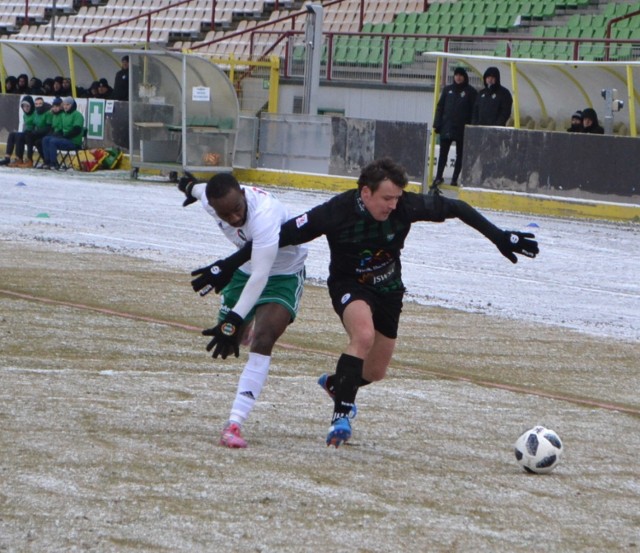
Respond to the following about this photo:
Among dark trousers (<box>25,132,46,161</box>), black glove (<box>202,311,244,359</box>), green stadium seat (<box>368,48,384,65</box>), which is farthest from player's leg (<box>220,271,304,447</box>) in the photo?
green stadium seat (<box>368,48,384,65</box>)

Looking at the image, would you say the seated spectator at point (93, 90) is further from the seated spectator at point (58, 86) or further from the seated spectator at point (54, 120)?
the seated spectator at point (54, 120)

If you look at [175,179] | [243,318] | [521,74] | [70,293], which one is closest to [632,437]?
[243,318]

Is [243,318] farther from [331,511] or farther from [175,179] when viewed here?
[175,179]

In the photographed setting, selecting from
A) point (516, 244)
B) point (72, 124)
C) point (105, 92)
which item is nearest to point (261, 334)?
point (516, 244)

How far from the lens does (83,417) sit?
7234 millimetres

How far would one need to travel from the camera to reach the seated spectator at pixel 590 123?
22.8 metres

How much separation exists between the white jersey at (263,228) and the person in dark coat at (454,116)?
17.2 m

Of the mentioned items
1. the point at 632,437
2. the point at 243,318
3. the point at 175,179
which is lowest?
the point at 175,179

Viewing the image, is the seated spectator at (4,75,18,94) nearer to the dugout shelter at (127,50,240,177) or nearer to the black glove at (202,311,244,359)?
the dugout shelter at (127,50,240,177)

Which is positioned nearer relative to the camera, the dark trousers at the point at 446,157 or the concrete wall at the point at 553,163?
the concrete wall at the point at 553,163

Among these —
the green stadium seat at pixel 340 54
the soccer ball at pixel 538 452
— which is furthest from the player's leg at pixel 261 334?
the green stadium seat at pixel 340 54

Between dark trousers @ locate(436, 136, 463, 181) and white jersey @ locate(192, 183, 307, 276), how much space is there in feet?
57.3

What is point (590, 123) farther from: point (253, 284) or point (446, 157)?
point (253, 284)

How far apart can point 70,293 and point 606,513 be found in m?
7.50
